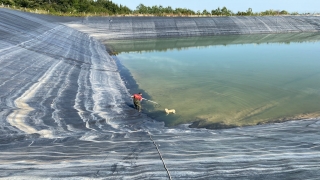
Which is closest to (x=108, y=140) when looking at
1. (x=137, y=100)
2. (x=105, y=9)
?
(x=137, y=100)

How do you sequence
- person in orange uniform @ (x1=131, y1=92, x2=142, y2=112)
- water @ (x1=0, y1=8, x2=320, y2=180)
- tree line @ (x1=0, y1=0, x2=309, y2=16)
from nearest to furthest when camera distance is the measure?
1. water @ (x1=0, y1=8, x2=320, y2=180)
2. person in orange uniform @ (x1=131, y1=92, x2=142, y2=112)
3. tree line @ (x1=0, y1=0, x2=309, y2=16)

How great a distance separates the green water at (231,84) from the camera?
9.79 meters

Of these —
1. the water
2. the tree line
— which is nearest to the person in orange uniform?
the water

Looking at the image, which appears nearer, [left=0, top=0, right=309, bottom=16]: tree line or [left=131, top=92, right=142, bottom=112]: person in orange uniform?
[left=131, top=92, right=142, bottom=112]: person in orange uniform

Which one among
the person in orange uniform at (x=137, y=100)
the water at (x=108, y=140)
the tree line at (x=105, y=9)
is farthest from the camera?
the tree line at (x=105, y=9)

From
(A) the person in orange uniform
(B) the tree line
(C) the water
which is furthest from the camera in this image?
(B) the tree line

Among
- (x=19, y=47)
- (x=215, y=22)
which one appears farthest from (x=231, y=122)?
(x=215, y=22)

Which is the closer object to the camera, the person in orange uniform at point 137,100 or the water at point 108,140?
the water at point 108,140

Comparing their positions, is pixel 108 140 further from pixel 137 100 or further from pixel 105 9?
pixel 105 9

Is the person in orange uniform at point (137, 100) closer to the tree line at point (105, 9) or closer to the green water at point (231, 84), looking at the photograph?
the green water at point (231, 84)

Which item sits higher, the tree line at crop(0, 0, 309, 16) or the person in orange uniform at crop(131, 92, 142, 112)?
the tree line at crop(0, 0, 309, 16)

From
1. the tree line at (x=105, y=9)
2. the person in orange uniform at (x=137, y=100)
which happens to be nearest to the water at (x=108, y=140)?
the person in orange uniform at (x=137, y=100)

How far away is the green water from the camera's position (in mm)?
9789

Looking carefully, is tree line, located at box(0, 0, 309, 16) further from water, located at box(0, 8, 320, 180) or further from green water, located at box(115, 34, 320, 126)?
water, located at box(0, 8, 320, 180)
